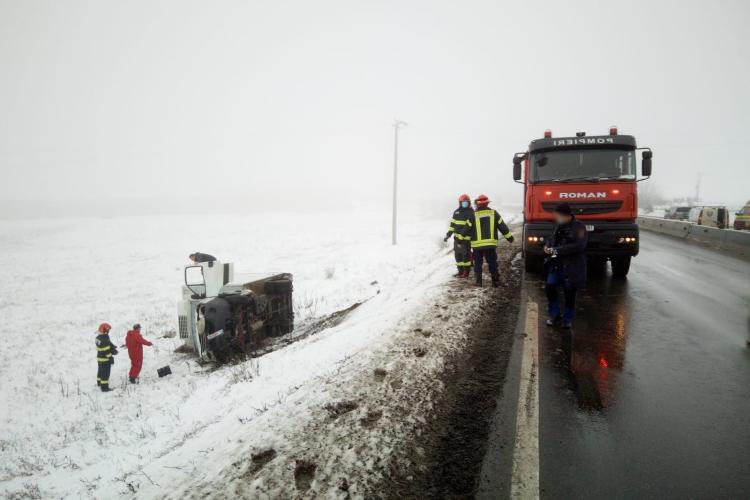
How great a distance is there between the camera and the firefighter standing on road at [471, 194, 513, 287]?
23.7 ft

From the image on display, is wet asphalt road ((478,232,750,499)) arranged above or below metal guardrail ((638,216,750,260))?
below

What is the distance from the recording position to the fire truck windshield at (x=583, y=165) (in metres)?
7.48

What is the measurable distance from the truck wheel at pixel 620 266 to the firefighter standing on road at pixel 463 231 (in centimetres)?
322

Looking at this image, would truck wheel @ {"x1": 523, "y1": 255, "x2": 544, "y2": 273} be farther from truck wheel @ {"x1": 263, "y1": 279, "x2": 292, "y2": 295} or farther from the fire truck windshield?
truck wheel @ {"x1": 263, "y1": 279, "x2": 292, "y2": 295}

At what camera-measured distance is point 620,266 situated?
8039 millimetres

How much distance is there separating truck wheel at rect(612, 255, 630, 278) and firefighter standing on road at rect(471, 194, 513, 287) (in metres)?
2.80

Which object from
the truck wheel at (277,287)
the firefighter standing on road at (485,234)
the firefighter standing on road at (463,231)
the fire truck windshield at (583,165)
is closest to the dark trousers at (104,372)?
the truck wheel at (277,287)

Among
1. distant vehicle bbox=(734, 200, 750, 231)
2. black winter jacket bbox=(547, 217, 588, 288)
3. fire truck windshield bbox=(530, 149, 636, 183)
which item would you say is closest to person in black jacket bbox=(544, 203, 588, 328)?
black winter jacket bbox=(547, 217, 588, 288)

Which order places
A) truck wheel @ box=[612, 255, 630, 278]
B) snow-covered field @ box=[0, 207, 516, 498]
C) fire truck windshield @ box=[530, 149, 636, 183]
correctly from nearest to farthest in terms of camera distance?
snow-covered field @ box=[0, 207, 516, 498], fire truck windshield @ box=[530, 149, 636, 183], truck wheel @ box=[612, 255, 630, 278]

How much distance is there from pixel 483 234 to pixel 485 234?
41mm

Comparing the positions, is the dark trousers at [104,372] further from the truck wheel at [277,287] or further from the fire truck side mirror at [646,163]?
the fire truck side mirror at [646,163]

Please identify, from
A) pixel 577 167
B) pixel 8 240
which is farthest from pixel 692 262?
pixel 8 240

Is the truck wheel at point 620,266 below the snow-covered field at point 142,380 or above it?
above

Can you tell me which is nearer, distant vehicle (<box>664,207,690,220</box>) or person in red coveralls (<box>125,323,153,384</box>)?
person in red coveralls (<box>125,323,153,384</box>)
